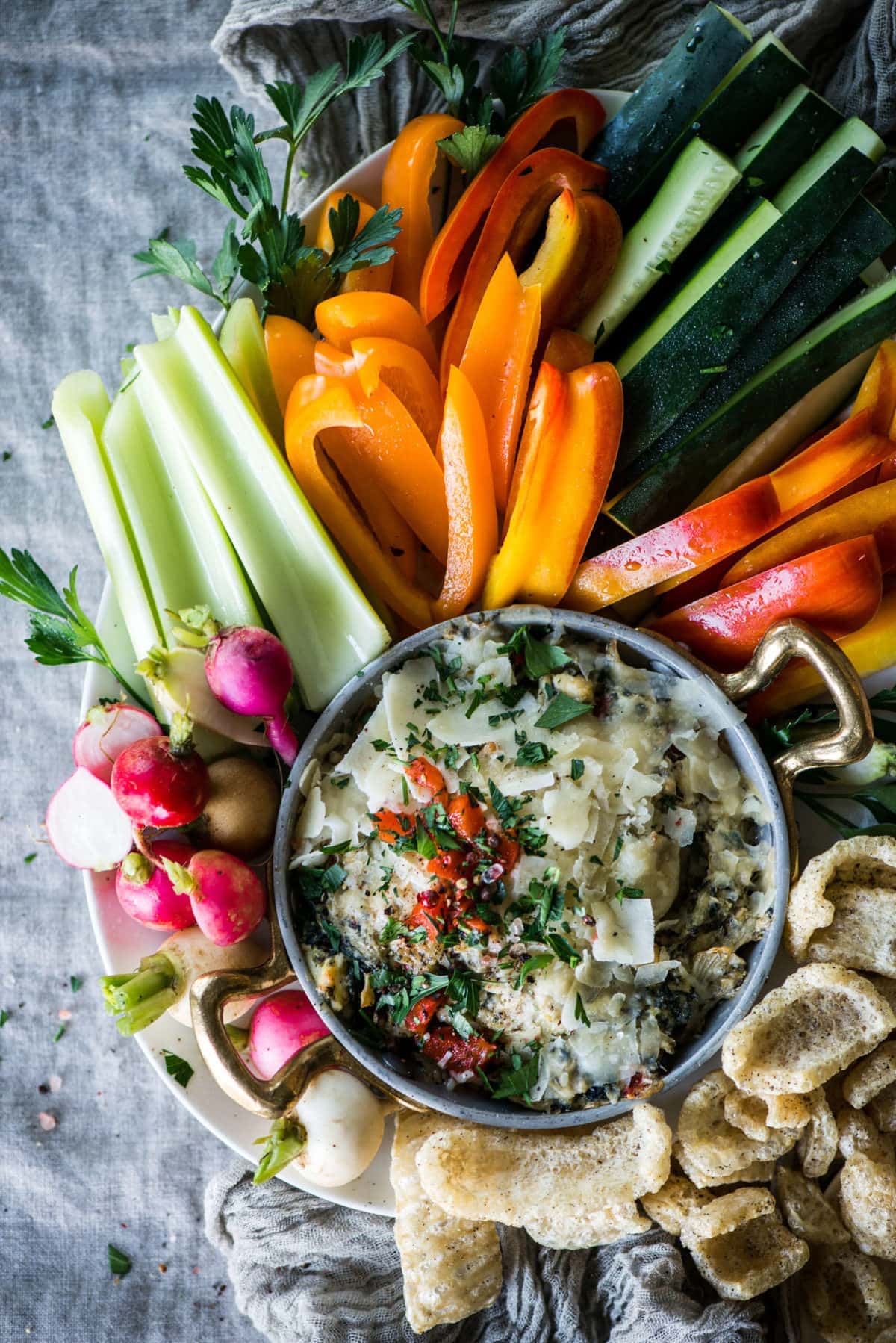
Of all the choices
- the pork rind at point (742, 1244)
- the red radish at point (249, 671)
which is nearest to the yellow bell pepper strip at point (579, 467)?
the red radish at point (249, 671)

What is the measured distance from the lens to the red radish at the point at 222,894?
202cm

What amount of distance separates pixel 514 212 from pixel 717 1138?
1.75 meters

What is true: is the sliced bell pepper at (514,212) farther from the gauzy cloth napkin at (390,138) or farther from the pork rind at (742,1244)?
the pork rind at (742,1244)

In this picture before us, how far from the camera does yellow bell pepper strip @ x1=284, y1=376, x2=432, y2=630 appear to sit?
6.48 feet

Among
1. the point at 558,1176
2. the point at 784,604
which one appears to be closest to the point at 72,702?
the point at 558,1176

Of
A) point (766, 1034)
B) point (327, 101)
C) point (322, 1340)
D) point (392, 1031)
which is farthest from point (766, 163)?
point (322, 1340)

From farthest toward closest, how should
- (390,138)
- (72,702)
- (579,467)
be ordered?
(72,702), (390,138), (579,467)

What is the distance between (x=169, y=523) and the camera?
2.18m

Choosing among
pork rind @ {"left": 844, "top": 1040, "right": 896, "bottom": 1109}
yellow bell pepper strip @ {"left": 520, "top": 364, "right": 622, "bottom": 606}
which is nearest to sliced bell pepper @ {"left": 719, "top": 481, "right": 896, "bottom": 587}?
yellow bell pepper strip @ {"left": 520, "top": 364, "right": 622, "bottom": 606}

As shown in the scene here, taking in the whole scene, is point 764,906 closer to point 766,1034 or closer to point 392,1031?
point 766,1034

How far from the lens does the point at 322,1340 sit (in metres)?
2.18

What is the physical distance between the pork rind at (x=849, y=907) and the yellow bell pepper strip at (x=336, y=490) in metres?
0.86

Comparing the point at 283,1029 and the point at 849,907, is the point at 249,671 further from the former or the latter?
the point at 849,907

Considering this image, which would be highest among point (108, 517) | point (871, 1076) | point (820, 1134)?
point (871, 1076)
